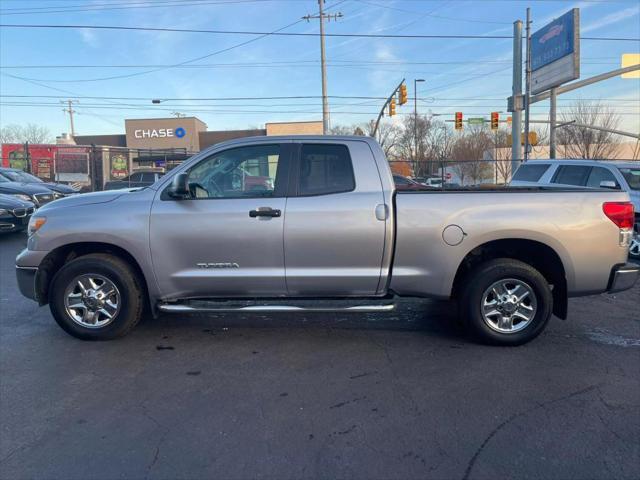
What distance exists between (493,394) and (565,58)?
22.0 meters

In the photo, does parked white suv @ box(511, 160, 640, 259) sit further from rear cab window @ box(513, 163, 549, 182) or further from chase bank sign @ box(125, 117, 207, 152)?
chase bank sign @ box(125, 117, 207, 152)

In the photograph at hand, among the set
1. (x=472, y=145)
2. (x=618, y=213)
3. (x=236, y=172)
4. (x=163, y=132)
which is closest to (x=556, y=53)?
(x=618, y=213)

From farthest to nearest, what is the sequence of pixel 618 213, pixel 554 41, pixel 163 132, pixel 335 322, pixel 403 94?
1. pixel 163 132
2. pixel 403 94
3. pixel 554 41
4. pixel 335 322
5. pixel 618 213

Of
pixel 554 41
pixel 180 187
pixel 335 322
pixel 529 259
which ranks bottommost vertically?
pixel 335 322

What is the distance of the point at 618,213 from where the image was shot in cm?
457

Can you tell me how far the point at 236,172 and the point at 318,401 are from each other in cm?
232

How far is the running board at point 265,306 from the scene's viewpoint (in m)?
4.65

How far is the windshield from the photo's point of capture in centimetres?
943

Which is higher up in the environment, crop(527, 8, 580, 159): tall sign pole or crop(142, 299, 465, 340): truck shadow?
crop(527, 8, 580, 159): tall sign pole

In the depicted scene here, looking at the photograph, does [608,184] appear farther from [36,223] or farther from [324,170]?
[36,223]

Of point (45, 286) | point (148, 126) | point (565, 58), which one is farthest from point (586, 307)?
point (148, 126)

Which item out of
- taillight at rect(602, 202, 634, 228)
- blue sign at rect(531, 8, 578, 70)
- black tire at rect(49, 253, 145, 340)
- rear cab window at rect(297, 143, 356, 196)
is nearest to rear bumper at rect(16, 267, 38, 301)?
black tire at rect(49, 253, 145, 340)

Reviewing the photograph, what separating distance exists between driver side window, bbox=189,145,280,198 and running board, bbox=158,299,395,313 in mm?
1038

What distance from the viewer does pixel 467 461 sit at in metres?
2.97
